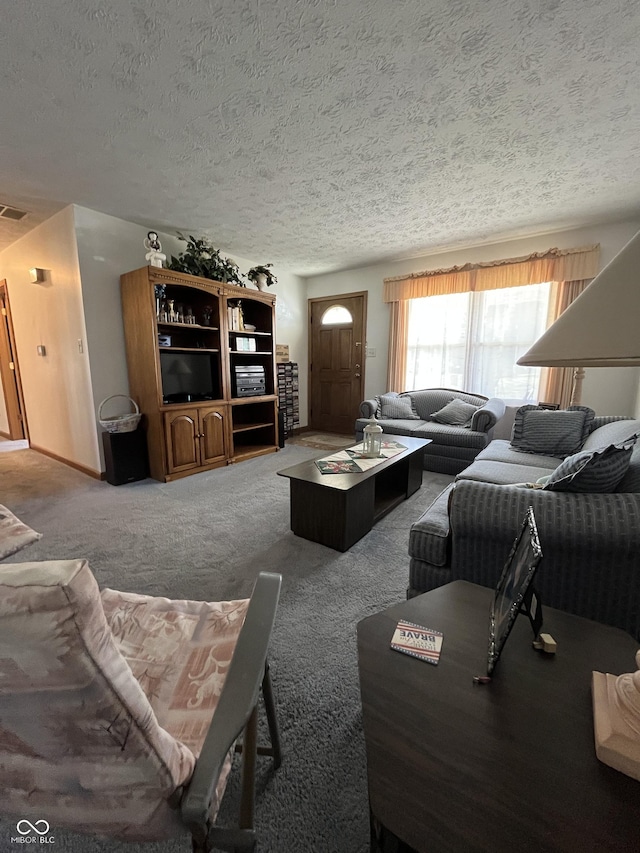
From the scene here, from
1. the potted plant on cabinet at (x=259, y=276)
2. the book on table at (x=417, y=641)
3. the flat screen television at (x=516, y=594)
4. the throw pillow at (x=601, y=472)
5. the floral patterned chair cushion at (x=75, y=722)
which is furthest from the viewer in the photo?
the potted plant on cabinet at (x=259, y=276)

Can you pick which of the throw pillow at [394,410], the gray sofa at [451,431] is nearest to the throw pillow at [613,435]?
the gray sofa at [451,431]

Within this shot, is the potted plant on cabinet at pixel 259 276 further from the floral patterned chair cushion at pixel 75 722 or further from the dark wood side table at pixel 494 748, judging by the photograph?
→ the floral patterned chair cushion at pixel 75 722

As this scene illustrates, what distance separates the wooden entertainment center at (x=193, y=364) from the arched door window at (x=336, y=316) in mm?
1499

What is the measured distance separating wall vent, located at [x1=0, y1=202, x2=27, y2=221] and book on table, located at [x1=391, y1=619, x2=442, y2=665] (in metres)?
4.42

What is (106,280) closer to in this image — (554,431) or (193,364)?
(193,364)

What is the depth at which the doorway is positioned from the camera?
15.2 ft

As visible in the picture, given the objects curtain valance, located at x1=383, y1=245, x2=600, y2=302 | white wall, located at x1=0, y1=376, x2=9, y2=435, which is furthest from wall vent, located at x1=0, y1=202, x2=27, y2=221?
curtain valance, located at x1=383, y1=245, x2=600, y2=302

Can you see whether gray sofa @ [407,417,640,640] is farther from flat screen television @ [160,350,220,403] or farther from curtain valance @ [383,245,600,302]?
curtain valance @ [383,245,600,302]

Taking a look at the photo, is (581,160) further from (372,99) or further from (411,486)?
(411,486)

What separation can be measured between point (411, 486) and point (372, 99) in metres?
2.56

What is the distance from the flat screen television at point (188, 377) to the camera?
139 inches

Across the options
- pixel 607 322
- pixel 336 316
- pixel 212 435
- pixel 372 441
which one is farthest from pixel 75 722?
pixel 336 316

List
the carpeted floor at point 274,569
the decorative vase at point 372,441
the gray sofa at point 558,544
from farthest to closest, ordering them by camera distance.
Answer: the decorative vase at point 372,441 < the gray sofa at point 558,544 < the carpeted floor at point 274,569

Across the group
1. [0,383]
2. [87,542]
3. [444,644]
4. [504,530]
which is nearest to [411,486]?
[504,530]
